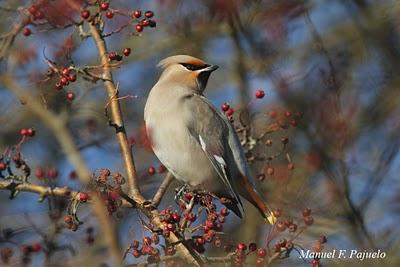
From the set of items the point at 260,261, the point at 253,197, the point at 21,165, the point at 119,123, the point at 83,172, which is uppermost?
the point at 83,172

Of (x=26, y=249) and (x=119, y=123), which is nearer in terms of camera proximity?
(x=26, y=249)

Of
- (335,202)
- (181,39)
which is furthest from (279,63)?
(181,39)

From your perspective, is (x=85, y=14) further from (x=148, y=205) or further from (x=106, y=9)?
(x=148, y=205)

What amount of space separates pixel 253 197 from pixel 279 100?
590 mm

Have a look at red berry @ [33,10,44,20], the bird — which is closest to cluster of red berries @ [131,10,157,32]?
red berry @ [33,10,44,20]

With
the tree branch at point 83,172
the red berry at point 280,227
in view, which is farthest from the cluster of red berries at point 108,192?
the tree branch at point 83,172

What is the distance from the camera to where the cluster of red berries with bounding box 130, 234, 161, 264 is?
2.79 metres

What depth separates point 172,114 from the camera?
4406 mm

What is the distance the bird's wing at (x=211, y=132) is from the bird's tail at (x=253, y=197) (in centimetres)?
15

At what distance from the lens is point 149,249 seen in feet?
9.27

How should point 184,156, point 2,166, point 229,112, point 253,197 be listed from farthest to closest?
point 184,156
point 253,197
point 229,112
point 2,166

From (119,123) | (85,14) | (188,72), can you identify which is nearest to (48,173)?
(119,123)

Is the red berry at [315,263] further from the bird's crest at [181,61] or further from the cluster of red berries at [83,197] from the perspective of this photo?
the bird's crest at [181,61]

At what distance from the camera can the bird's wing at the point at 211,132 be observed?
4348mm
